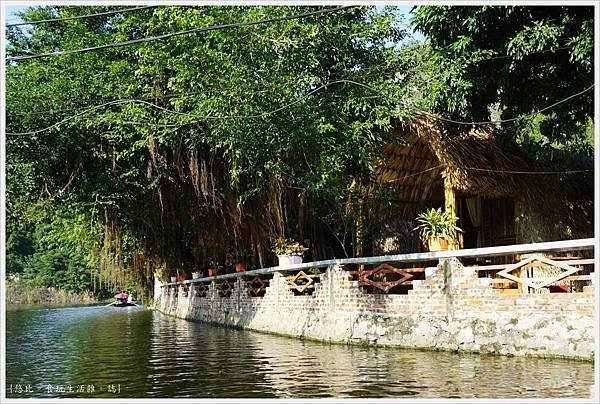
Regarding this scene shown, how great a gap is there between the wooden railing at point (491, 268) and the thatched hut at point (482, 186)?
1183 mm

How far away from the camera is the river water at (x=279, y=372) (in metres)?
6.98

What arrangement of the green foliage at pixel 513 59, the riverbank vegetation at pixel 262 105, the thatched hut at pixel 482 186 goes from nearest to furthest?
the green foliage at pixel 513 59, the riverbank vegetation at pixel 262 105, the thatched hut at pixel 482 186

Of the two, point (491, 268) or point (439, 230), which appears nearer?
point (491, 268)

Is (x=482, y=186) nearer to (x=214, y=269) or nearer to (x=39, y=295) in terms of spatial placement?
(x=214, y=269)

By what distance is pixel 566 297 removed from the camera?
28.7 feet

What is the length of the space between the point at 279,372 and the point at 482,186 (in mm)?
6388

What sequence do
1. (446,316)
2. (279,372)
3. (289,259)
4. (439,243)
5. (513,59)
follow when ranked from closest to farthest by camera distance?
(279,372)
(513,59)
(446,316)
(439,243)
(289,259)

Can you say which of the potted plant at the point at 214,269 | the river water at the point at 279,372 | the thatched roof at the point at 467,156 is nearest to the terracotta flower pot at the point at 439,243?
the thatched roof at the point at 467,156

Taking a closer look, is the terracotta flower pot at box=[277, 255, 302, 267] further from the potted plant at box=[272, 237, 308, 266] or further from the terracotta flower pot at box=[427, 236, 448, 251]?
the terracotta flower pot at box=[427, 236, 448, 251]

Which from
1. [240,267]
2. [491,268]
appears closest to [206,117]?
[491,268]

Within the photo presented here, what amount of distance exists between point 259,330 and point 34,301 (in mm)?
38911

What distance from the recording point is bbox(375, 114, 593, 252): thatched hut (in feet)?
42.7

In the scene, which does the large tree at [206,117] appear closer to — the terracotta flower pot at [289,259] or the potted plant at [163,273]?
the terracotta flower pot at [289,259]

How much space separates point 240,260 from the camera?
57.2ft
